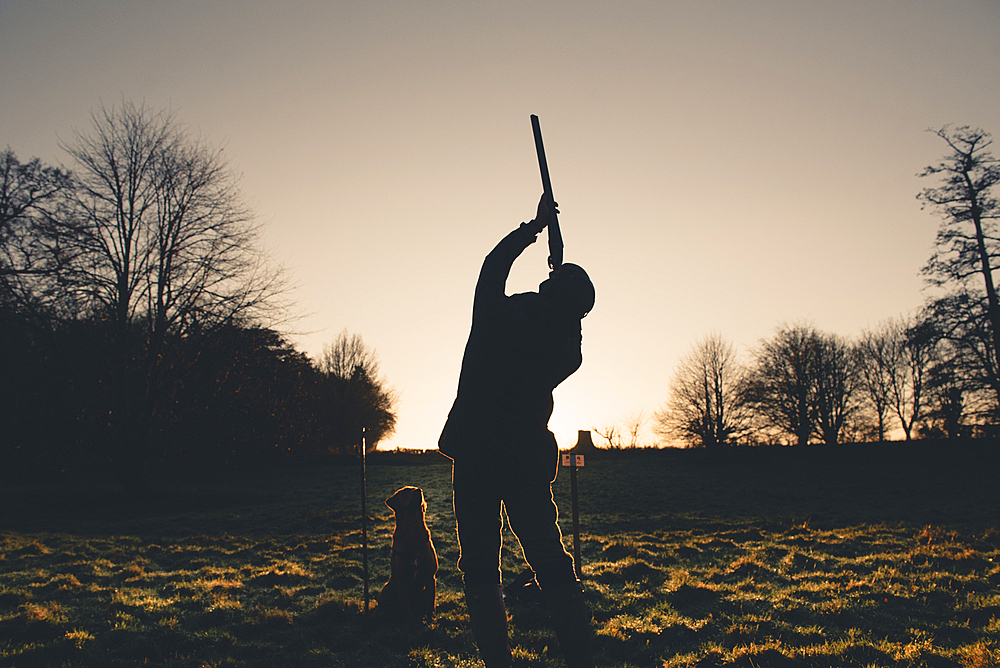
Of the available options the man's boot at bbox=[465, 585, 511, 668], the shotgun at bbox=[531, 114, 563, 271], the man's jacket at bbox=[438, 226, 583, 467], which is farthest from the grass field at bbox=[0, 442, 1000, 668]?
the shotgun at bbox=[531, 114, 563, 271]

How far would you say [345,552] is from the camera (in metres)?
8.80

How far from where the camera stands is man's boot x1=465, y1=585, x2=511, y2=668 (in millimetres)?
1875

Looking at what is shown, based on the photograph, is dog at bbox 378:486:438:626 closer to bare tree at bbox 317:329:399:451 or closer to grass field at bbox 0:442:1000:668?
grass field at bbox 0:442:1000:668

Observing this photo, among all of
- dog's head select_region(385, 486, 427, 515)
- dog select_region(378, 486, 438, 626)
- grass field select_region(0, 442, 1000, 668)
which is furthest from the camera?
dog's head select_region(385, 486, 427, 515)

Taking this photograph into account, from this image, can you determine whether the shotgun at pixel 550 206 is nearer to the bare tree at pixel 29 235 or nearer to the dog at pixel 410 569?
the dog at pixel 410 569

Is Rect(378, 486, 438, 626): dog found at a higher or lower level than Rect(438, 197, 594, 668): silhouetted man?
lower

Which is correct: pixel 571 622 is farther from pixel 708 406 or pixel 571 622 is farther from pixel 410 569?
pixel 708 406

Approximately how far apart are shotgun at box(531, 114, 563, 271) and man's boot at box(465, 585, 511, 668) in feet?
4.40

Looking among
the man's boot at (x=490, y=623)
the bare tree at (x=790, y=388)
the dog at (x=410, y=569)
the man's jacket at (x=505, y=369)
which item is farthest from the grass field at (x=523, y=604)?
the bare tree at (x=790, y=388)

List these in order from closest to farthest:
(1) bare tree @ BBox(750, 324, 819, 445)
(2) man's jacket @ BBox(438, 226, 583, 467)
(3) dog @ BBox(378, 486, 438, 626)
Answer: (2) man's jacket @ BBox(438, 226, 583, 467) → (3) dog @ BBox(378, 486, 438, 626) → (1) bare tree @ BBox(750, 324, 819, 445)

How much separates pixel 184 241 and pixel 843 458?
3412 centimetres

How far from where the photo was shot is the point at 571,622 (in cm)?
189

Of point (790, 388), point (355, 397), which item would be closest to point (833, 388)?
point (790, 388)

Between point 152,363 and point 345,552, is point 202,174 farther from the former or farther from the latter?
point 345,552
